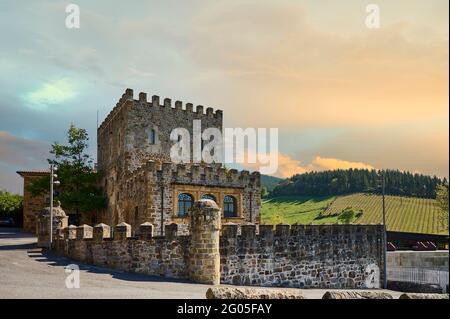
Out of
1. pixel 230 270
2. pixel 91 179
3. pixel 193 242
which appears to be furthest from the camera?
pixel 91 179

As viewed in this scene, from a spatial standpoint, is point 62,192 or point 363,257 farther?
point 62,192

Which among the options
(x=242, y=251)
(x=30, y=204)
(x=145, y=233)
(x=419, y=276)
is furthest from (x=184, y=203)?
(x=30, y=204)

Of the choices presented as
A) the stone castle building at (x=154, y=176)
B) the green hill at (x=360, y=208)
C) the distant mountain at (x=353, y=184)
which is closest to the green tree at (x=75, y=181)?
the stone castle building at (x=154, y=176)

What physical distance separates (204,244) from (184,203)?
38.1ft

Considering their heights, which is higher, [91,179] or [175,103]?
[175,103]

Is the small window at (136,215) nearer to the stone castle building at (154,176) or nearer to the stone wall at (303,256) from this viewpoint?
the stone castle building at (154,176)

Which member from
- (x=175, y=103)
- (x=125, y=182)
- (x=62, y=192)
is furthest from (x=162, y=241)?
(x=62, y=192)

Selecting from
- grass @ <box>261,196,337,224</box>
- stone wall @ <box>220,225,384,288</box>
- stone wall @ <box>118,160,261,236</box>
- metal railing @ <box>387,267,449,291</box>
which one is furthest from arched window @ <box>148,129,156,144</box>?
grass @ <box>261,196,337,224</box>

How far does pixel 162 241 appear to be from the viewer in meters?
23.2

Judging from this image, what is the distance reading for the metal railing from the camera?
28422mm

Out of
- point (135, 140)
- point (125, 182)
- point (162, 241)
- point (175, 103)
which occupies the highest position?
point (175, 103)

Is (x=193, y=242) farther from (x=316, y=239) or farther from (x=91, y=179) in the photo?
(x=91, y=179)
